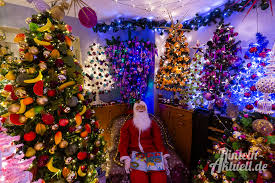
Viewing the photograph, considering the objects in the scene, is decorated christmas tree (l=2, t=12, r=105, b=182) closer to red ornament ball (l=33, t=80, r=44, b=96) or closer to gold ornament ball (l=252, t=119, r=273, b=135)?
red ornament ball (l=33, t=80, r=44, b=96)

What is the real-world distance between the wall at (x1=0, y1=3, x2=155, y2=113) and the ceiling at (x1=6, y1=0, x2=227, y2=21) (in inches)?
5.4

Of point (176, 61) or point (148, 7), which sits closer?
point (148, 7)

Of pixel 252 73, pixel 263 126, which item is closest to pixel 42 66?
pixel 263 126

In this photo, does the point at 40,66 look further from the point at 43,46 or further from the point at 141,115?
the point at 141,115

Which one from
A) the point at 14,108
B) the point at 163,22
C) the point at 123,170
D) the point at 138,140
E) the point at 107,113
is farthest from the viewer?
the point at 163,22

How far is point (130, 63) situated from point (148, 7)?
1.23 m

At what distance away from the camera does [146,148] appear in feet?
7.80

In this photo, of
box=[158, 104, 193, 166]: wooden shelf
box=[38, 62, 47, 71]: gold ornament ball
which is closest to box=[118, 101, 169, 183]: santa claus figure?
box=[158, 104, 193, 166]: wooden shelf

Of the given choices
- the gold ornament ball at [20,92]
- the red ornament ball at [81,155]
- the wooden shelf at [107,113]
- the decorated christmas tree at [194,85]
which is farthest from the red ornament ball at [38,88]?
the decorated christmas tree at [194,85]

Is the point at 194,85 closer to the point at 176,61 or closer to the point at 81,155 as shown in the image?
the point at 176,61

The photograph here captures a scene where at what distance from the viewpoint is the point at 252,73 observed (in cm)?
218

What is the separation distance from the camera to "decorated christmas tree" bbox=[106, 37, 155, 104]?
305 centimetres

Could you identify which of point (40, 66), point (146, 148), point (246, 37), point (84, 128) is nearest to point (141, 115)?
point (146, 148)

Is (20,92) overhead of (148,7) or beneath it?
beneath
